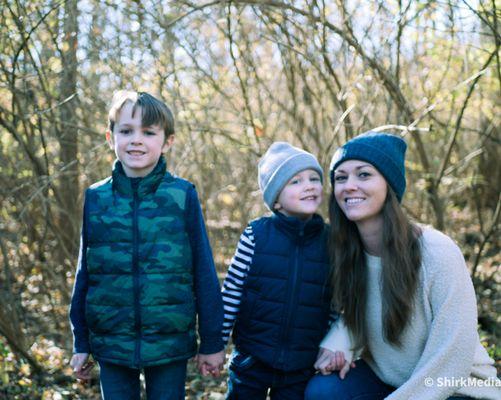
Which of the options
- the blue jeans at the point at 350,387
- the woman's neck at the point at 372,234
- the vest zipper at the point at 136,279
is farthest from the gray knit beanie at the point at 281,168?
the blue jeans at the point at 350,387

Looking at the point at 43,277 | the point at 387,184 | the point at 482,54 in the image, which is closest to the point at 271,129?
the point at 482,54

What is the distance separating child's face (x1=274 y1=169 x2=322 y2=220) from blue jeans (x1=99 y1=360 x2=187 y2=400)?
0.81 meters

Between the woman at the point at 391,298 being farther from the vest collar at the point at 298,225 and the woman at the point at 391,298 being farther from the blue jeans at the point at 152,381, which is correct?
the blue jeans at the point at 152,381

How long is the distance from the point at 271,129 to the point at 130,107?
2.40 m

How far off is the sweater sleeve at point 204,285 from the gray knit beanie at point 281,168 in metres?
0.38

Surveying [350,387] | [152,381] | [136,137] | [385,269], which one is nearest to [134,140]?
[136,137]

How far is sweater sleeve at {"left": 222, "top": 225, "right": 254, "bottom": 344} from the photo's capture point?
112 inches

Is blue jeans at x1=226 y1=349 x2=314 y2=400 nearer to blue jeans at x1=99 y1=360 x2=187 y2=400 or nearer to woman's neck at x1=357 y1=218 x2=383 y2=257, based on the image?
blue jeans at x1=99 y1=360 x2=187 y2=400

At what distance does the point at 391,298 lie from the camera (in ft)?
8.56

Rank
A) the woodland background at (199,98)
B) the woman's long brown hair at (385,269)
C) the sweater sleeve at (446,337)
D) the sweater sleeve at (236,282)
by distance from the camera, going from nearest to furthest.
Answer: the sweater sleeve at (446,337) → the woman's long brown hair at (385,269) → the sweater sleeve at (236,282) → the woodland background at (199,98)

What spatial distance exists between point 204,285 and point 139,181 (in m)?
0.51

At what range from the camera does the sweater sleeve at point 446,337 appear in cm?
249

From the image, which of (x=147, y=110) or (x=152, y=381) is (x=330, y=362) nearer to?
(x=152, y=381)

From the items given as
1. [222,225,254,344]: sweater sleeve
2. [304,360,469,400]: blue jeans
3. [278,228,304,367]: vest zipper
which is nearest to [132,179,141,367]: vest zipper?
[222,225,254,344]: sweater sleeve
